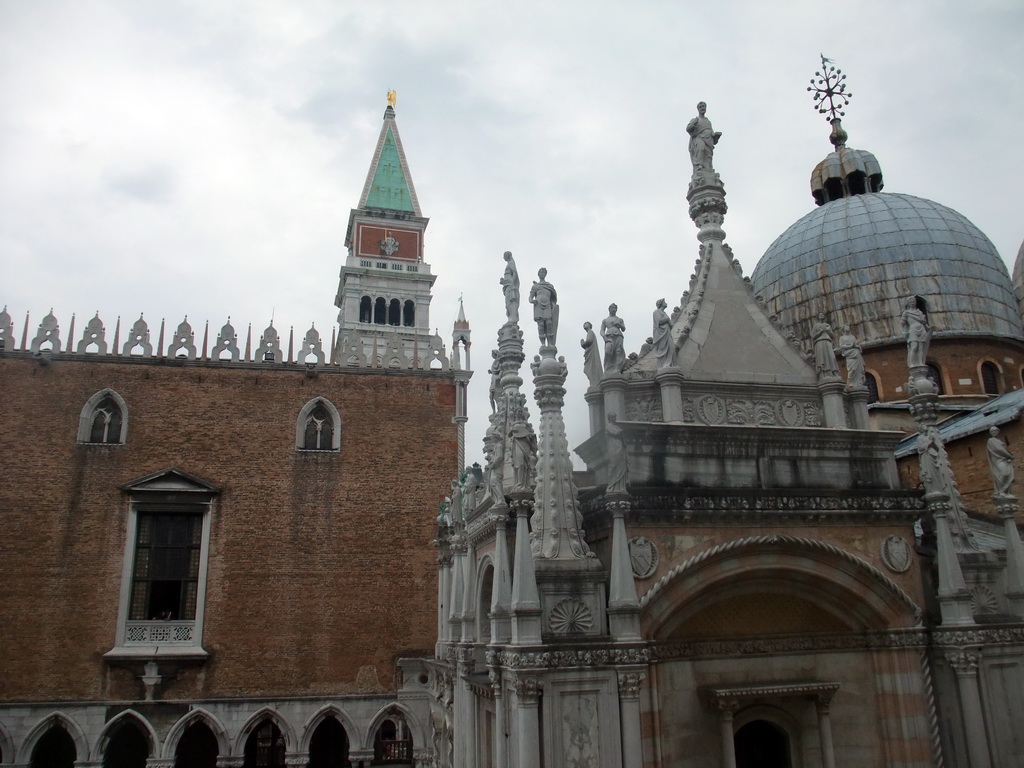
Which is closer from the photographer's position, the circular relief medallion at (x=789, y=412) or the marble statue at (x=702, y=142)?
the circular relief medallion at (x=789, y=412)

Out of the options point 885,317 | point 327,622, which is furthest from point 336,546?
point 885,317

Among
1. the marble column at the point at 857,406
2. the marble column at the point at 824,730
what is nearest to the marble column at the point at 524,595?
the marble column at the point at 824,730

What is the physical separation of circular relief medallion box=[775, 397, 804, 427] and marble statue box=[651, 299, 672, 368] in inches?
78.6

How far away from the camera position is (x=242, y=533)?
23922 mm

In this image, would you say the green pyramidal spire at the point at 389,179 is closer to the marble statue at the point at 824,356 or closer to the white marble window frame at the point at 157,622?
the white marble window frame at the point at 157,622

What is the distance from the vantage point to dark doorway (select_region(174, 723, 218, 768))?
80.2 feet

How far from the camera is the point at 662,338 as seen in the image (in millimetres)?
12719

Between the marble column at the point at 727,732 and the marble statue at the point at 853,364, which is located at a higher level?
the marble statue at the point at 853,364

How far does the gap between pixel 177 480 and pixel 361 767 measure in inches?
389

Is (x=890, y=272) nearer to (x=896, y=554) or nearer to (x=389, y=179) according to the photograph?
(x=896, y=554)

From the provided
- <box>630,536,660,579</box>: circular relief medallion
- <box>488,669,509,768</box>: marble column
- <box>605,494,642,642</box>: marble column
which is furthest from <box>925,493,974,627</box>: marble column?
<box>488,669,509,768</box>: marble column

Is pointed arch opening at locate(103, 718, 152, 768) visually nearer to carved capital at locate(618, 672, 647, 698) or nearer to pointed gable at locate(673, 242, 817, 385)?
carved capital at locate(618, 672, 647, 698)

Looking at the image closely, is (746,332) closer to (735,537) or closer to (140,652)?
(735,537)

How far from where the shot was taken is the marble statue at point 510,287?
13.8 m
